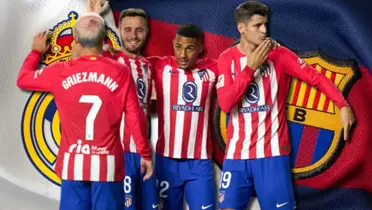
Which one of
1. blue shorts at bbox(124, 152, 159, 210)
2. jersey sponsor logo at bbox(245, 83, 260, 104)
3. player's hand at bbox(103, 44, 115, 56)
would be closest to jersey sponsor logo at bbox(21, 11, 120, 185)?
player's hand at bbox(103, 44, 115, 56)

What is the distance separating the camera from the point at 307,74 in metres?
3.85

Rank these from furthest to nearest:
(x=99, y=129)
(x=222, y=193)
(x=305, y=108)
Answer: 1. (x=305, y=108)
2. (x=222, y=193)
3. (x=99, y=129)

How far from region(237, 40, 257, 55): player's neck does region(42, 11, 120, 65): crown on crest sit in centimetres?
90

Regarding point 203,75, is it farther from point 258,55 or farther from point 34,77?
point 34,77

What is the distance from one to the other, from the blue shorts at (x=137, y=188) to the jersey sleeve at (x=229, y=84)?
2.10 ft

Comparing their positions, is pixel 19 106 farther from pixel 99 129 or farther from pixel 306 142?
pixel 306 142

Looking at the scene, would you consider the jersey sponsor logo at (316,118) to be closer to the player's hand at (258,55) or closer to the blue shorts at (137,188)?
the player's hand at (258,55)

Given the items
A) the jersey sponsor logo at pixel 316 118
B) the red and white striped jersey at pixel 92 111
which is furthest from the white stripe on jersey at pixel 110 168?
the jersey sponsor logo at pixel 316 118

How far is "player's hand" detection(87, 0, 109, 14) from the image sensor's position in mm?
4293

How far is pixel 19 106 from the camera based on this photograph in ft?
14.5

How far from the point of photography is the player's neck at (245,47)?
3.81m

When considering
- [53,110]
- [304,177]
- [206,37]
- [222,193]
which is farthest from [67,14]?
[304,177]

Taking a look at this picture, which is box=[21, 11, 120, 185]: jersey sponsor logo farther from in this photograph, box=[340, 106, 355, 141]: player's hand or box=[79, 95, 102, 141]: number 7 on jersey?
box=[340, 106, 355, 141]: player's hand

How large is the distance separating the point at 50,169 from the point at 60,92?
1.15 m
